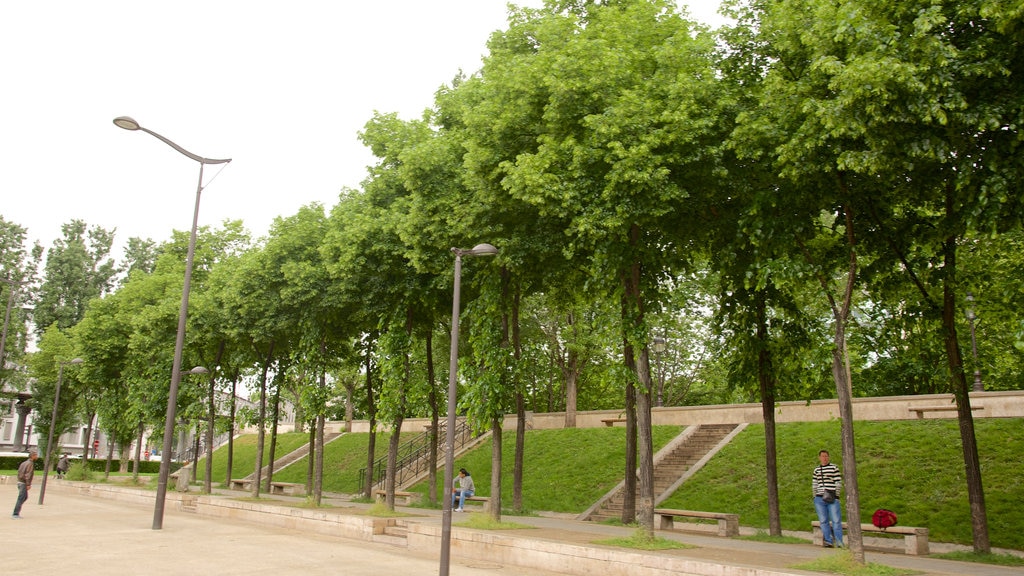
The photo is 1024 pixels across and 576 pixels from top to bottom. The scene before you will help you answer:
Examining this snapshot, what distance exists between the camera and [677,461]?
27531mm

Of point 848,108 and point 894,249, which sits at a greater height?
point 848,108

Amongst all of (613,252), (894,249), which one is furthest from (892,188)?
(613,252)

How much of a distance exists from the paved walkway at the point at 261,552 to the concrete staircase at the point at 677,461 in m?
3.18

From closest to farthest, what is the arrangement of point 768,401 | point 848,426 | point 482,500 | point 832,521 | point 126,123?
point 848,426 → point 832,521 → point 768,401 → point 126,123 → point 482,500

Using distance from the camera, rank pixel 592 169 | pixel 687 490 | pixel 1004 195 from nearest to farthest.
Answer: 1. pixel 1004 195
2. pixel 592 169
3. pixel 687 490

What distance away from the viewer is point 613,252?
53.5 feet

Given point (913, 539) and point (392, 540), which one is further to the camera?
point (392, 540)

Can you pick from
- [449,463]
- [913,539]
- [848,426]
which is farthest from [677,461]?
[449,463]

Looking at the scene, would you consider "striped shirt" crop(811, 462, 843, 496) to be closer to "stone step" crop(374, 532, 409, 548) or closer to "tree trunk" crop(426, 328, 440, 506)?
"stone step" crop(374, 532, 409, 548)

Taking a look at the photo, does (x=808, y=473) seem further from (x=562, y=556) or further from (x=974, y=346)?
(x=562, y=556)

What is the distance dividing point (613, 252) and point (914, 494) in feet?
34.8

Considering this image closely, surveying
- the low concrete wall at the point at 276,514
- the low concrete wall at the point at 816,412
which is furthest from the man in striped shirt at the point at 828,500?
the low concrete wall at the point at 276,514

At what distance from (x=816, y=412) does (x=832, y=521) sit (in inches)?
530

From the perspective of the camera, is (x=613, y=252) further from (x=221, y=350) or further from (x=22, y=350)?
(x=22, y=350)
